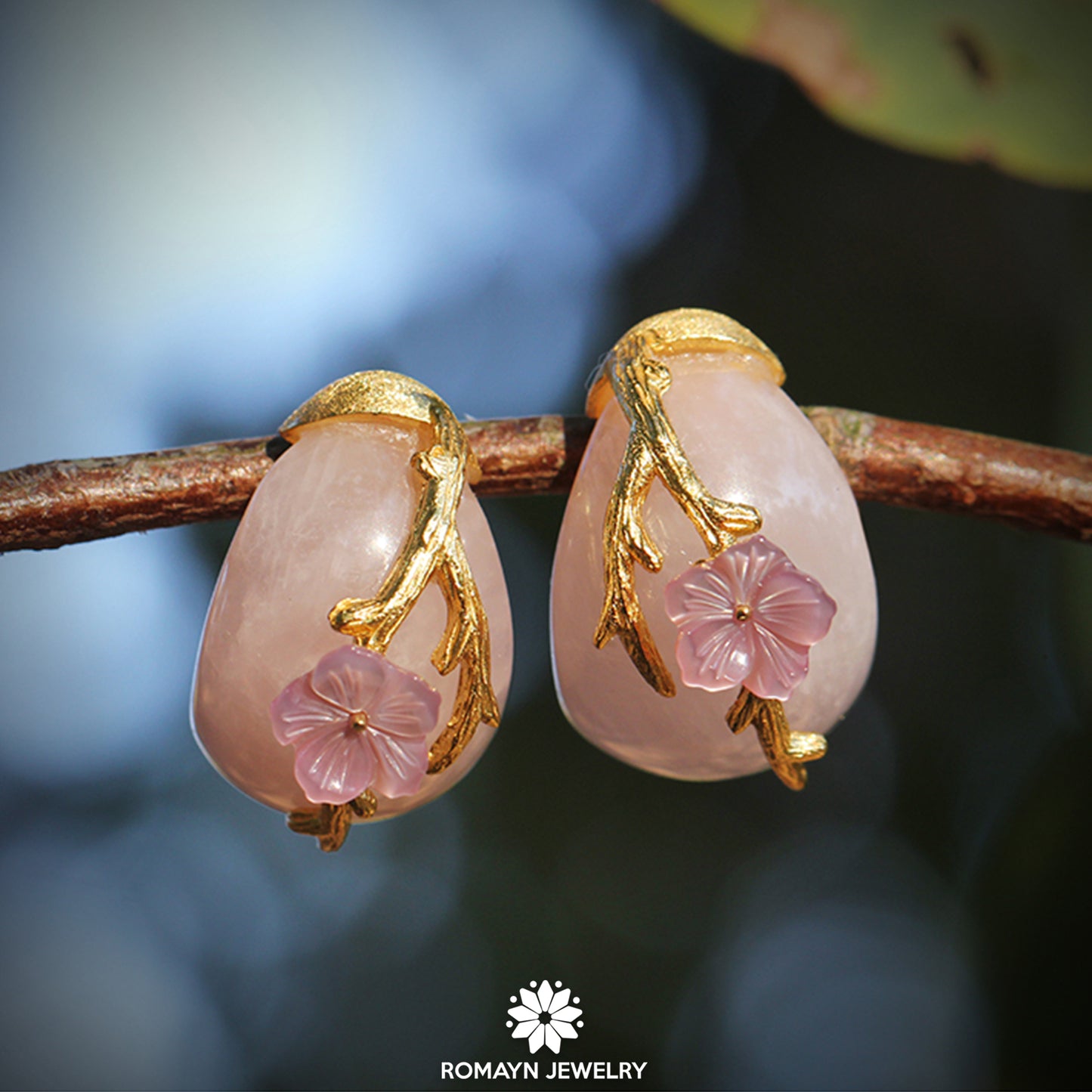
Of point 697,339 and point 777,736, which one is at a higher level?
point 697,339

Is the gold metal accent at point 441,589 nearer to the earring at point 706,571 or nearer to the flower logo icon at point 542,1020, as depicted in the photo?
the earring at point 706,571

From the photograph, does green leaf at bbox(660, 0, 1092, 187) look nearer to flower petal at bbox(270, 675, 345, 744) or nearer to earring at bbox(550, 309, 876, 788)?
earring at bbox(550, 309, 876, 788)

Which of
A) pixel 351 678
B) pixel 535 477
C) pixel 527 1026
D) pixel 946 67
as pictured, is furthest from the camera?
pixel 946 67

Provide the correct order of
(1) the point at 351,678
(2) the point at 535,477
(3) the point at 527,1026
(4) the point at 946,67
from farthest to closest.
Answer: (4) the point at 946,67 → (3) the point at 527,1026 → (2) the point at 535,477 → (1) the point at 351,678

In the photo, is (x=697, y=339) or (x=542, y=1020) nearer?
(x=697, y=339)

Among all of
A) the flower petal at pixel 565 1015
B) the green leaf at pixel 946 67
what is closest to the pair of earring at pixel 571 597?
the flower petal at pixel 565 1015

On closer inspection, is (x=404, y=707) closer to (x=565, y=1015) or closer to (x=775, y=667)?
(x=775, y=667)

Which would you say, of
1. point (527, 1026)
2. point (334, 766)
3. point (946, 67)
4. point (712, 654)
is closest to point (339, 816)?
point (334, 766)
